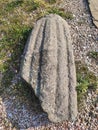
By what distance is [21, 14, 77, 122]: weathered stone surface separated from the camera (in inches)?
210

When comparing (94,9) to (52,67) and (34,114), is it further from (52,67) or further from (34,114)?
(34,114)

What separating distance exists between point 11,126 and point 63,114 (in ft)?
2.60

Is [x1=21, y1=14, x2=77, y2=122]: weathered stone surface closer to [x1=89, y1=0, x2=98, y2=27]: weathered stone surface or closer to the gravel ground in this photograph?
the gravel ground

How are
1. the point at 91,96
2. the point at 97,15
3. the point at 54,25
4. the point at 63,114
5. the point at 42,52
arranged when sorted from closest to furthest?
the point at 63,114
the point at 91,96
the point at 42,52
the point at 54,25
the point at 97,15

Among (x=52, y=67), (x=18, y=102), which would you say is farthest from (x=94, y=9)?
(x=18, y=102)

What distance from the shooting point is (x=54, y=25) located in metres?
6.67

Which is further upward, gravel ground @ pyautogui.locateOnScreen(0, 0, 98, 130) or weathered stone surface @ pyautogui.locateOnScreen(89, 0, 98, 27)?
weathered stone surface @ pyautogui.locateOnScreen(89, 0, 98, 27)

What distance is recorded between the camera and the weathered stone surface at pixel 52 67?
17.5ft

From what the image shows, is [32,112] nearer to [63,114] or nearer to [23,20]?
[63,114]

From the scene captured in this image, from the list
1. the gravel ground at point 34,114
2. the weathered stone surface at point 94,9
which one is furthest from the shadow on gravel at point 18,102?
the weathered stone surface at point 94,9

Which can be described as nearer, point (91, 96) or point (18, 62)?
point (91, 96)

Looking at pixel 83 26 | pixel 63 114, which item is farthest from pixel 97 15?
pixel 63 114

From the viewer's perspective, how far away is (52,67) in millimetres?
5836

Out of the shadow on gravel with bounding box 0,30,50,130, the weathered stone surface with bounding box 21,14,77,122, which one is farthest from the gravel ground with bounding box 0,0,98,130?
the weathered stone surface with bounding box 21,14,77,122
